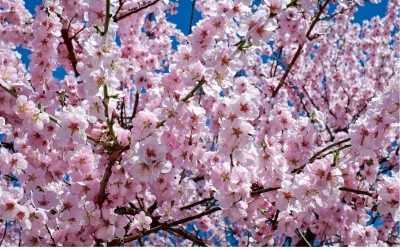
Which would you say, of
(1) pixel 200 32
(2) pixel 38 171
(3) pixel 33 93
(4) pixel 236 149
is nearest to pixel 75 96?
(3) pixel 33 93

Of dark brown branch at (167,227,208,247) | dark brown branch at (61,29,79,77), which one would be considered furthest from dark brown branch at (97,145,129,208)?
dark brown branch at (61,29,79,77)

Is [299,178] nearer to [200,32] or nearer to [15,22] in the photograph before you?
[200,32]

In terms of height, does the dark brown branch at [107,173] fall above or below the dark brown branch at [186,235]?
above

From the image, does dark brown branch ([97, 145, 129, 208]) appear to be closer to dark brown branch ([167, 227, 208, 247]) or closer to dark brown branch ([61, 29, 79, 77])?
dark brown branch ([167, 227, 208, 247])

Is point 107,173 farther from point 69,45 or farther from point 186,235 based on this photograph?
point 69,45

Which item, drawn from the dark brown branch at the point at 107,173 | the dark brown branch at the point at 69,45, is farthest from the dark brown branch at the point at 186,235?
the dark brown branch at the point at 69,45

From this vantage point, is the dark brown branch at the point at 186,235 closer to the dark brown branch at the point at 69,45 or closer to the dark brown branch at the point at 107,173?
the dark brown branch at the point at 107,173

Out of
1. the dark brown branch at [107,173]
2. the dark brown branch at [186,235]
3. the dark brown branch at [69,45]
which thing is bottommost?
the dark brown branch at [186,235]

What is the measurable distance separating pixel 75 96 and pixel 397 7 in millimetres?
9410

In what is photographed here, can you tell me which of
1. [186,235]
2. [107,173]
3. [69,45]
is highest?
[69,45]

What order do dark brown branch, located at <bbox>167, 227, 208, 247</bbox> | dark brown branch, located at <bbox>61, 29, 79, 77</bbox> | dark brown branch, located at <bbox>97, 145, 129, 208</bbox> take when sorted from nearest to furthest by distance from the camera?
1. dark brown branch, located at <bbox>97, 145, 129, 208</bbox>
2. dark brown branch, located at <bbox>167, 227, 208, 247</bbox>
3. dark brown branch, located at <bbox>61, 29, 79, 77</bbox>

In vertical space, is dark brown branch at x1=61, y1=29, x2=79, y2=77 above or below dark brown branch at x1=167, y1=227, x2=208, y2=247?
above

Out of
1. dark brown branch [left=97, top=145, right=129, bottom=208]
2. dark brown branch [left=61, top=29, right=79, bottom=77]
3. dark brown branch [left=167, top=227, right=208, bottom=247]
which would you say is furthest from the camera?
dark brown branch [left=61, top=29, right=79, bottom=77]

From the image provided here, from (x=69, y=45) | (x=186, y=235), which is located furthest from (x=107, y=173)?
(x=69, y=45)
